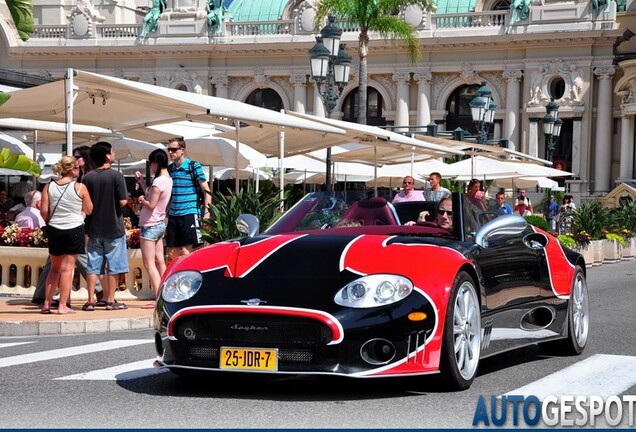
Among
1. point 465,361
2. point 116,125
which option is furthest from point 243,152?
point 465,361

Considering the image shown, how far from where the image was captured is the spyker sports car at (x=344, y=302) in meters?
8.29

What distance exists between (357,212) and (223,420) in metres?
2.97

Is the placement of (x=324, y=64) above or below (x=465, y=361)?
above

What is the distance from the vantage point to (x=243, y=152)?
1097 inches

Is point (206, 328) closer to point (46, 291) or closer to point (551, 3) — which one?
point (46, 291)

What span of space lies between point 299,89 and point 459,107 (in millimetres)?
9260

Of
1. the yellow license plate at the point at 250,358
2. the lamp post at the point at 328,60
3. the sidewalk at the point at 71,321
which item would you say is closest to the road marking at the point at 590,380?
the yellow license plate at the point at 250,358

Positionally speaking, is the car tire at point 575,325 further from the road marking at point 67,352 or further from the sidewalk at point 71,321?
the sidewalk at point 71,321

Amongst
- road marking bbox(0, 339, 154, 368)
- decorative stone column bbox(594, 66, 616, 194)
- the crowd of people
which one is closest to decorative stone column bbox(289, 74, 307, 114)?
decorative stone column bbox(594, 66, 616, 194)

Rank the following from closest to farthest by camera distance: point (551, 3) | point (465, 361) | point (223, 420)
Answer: point (223, 420)
point (465, 361)
point (551, 3)

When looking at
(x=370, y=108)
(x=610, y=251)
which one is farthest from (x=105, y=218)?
(x=370, y=108)

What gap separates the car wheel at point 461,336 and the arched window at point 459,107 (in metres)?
64.4

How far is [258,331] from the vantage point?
8.37 meters

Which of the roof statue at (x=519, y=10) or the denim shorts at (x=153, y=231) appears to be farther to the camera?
the roof statue at (x=519, y=10)
